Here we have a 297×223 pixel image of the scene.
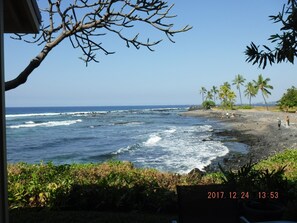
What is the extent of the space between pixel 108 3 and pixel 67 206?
11.1 ft

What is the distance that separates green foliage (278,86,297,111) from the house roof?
230ft

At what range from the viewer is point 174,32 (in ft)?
15.9

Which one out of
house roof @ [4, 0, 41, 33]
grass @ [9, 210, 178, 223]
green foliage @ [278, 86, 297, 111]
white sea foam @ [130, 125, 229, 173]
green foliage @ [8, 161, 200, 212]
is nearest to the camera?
house roof @ [4, 0, 41, 33]

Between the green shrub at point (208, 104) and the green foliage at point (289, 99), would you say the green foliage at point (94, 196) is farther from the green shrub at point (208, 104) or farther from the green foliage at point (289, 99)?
the green shrub at point (208, 104)

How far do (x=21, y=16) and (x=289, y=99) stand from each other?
241ft

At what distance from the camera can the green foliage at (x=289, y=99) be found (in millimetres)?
67125

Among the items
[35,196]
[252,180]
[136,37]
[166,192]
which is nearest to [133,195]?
[166,192]

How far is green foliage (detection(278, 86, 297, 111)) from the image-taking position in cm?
6712

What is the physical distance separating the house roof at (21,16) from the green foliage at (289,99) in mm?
70226

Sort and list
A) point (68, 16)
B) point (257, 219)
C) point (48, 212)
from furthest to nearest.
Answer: point (48, 212) → point (68, 16) → point (257, 219)

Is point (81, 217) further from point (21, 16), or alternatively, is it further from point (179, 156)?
point (179, 156)

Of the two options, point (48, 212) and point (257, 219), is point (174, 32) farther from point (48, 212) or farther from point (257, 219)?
point (48, 212)

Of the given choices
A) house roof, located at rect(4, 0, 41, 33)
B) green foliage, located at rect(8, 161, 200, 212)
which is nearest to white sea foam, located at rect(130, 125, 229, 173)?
green foliage, located at rect(8, 161, 200, 212)

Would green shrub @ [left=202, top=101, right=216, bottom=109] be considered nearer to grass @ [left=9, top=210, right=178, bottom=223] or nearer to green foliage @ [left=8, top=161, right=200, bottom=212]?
green foliage @ [left=8, top=161, right=200, bottom=212]
